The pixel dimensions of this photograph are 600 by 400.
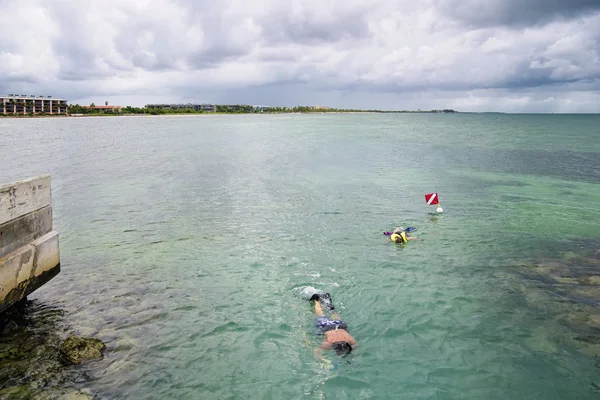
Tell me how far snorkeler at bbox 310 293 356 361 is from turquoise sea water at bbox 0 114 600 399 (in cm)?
31

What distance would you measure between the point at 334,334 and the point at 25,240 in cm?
878

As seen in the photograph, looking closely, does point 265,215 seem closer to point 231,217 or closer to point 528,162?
point 231,217

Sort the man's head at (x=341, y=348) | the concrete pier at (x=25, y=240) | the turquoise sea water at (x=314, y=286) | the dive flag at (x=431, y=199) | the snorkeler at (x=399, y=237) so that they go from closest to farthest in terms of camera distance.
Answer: the turquoise sea water at (x=314, y=286)
the man's head at (x=341, y=348)
the concrete pier at (x=25, y=240)
the snorkeler at (x=399, y=237)
the dive flag at (x=431, y=199)

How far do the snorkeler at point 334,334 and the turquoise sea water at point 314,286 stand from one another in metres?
0.31

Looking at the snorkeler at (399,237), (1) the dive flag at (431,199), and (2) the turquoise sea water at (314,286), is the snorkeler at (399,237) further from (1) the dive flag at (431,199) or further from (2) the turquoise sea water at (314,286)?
(1) the dive flag at (431,199)

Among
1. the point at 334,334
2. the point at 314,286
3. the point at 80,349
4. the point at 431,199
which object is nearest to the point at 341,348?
the point at 334,334

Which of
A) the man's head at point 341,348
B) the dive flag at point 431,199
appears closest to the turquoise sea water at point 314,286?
the man's head at point 341,348

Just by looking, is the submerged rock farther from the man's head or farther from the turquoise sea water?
the man's head

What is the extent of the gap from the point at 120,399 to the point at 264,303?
18.1ft

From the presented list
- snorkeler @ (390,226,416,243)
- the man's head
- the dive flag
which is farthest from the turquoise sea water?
the dive flag

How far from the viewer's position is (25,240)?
40.2ft

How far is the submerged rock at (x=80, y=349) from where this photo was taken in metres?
10.5

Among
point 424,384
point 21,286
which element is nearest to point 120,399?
point 21,286

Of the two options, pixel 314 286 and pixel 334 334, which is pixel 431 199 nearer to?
pixel 314 286
